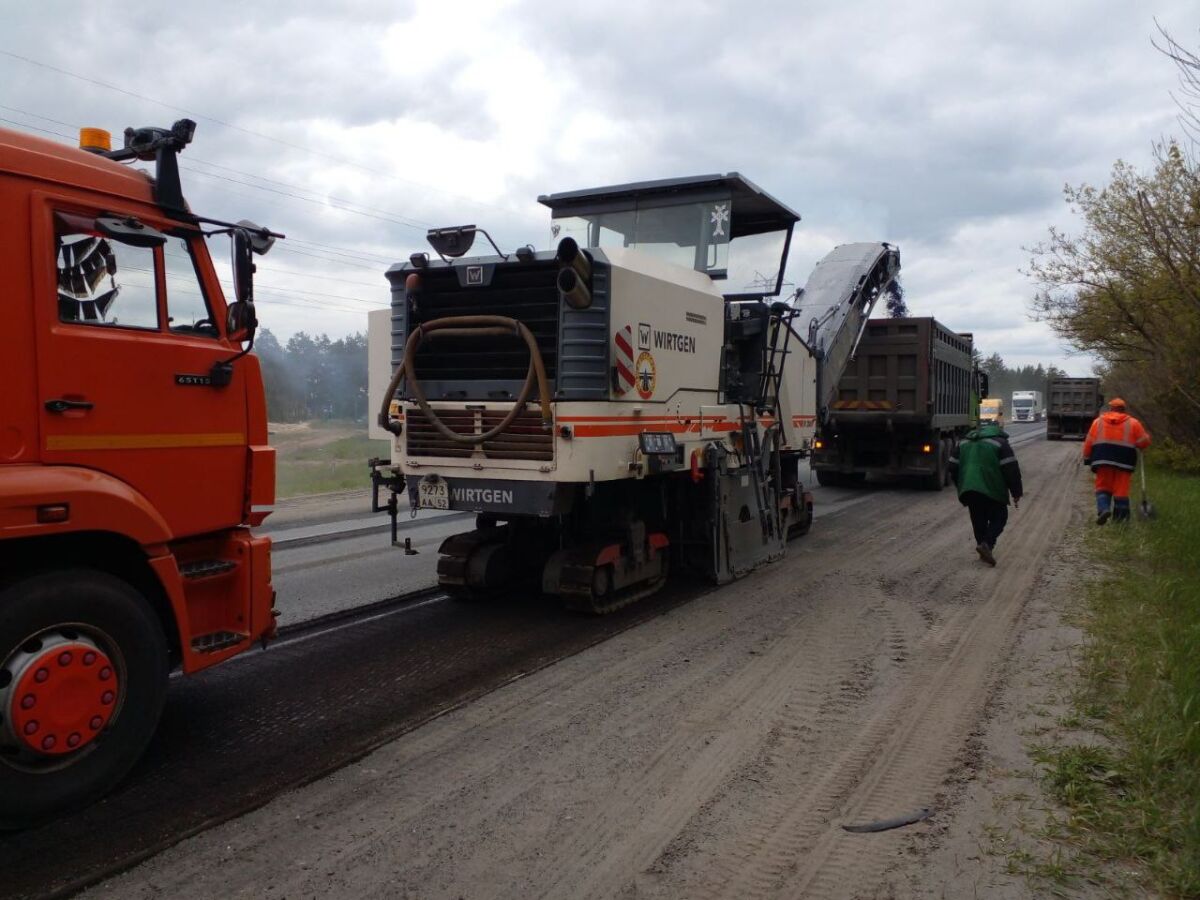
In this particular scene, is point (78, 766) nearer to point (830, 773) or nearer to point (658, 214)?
point (830, 773)

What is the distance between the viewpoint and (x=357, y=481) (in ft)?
65.1

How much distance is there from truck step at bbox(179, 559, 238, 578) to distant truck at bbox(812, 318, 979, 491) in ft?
A: 38.8

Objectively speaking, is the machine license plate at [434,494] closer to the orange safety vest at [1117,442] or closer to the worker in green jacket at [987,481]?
the worker in green jacket at [987,481]

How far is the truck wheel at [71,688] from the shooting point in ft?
11.3

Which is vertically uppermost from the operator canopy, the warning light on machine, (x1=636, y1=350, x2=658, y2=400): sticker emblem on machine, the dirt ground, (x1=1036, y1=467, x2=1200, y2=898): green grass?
the operator canopy

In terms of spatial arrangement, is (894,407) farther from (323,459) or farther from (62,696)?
(323,459)

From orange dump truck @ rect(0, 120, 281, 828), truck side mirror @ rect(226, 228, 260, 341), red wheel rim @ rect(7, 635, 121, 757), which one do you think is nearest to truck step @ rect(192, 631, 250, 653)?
orange dump truck @ rect(0, 120, 281, 828)

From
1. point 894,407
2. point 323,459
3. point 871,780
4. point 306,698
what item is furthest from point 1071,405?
point 306,698

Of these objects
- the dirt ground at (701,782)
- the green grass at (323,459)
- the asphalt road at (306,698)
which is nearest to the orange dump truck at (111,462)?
the asphalt road at (306,698)

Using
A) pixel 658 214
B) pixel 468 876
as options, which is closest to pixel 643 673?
pixel 468 876

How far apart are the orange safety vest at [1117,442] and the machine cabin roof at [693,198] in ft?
16.1

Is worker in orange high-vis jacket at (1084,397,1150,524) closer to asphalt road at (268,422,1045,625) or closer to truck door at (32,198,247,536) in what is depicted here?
asphalt road at (268,422,1045,625)

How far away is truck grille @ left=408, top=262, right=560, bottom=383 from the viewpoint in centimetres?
640

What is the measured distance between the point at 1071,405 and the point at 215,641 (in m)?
39.3
